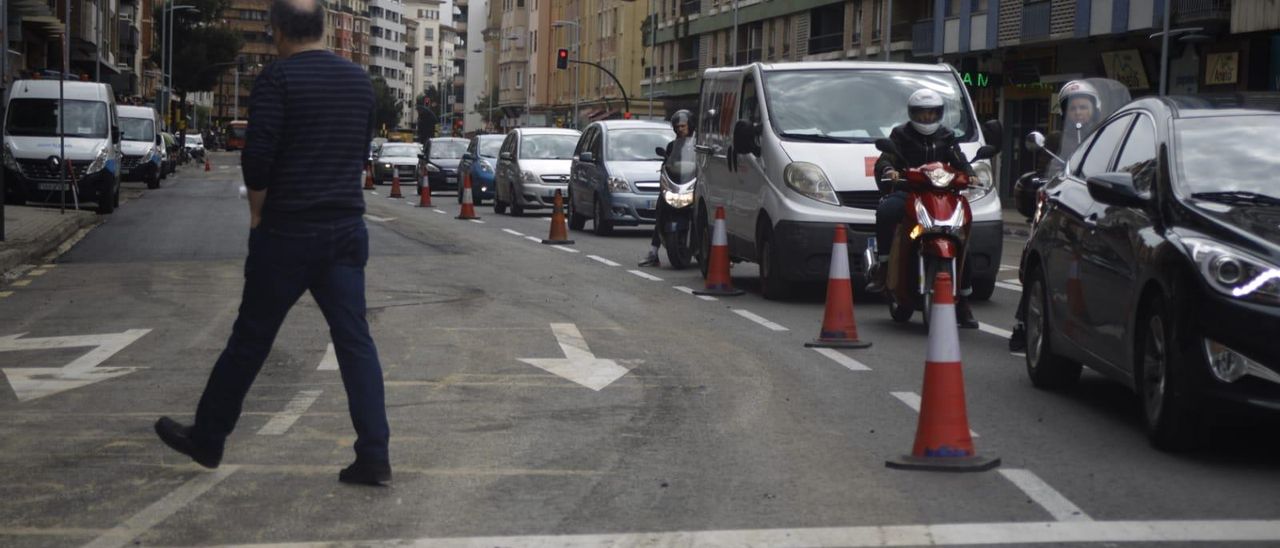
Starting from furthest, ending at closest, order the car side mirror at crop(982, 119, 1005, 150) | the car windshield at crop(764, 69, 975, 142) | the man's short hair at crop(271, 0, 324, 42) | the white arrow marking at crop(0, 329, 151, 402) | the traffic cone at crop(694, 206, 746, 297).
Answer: the traffic cone at crop(694, 206, 746, 297) < the car windshield at crop(764, 69, 975, 142) < the car side mirror at crop(982, 119, 1005, 150) < the white arrow marking at crop(0, 329, 151, 402) < the man's short hair at crop(271, 0, 324, 42)

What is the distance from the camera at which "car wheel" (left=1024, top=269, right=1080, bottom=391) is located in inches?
383

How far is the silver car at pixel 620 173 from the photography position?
26.3 metres

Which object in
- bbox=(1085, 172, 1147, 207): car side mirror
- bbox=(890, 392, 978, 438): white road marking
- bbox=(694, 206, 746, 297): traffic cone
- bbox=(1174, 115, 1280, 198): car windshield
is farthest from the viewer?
bbox=(694, 206, 746, 297): traffic cone

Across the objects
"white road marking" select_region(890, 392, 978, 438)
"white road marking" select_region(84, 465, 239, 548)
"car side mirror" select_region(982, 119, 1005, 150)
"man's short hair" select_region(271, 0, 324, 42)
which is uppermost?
"man's short hair" select_region(271, 0, 324, 42)

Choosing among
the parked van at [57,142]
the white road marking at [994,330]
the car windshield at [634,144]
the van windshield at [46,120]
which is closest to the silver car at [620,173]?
the car windshield at [634,144]

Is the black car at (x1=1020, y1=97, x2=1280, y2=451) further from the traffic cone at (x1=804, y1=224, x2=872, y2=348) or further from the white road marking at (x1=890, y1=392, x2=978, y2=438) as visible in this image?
the traffic cone at (x1=804, y1=224, x2=872, y2=348)

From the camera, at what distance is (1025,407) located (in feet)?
30.0

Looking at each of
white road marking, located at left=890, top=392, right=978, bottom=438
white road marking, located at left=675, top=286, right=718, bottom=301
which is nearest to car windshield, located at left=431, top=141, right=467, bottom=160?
white road marking, located at left=675, top=286, right=718, bottom=301

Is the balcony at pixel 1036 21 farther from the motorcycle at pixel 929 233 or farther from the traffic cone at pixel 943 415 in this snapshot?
the traffic cone at pixel 943 415

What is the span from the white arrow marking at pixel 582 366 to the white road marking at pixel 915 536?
12.0 feet

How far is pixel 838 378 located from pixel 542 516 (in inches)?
167

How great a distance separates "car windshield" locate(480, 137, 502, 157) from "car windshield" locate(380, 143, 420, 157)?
16.3 metres

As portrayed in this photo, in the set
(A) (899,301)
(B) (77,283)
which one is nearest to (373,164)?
(B) (77,283)

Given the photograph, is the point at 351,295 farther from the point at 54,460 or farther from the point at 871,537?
the point at 871,537
